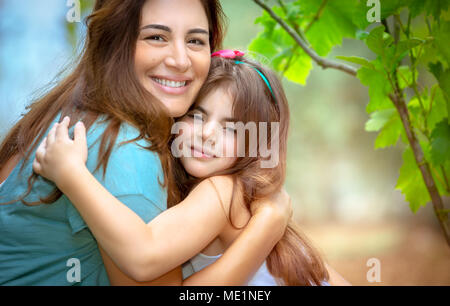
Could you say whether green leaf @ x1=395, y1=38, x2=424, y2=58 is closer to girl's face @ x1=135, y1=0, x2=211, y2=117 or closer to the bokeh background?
girl's face @ x1=135, y1=0, x2=211, y2=117

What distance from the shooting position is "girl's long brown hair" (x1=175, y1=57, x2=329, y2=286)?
1009 millimetres

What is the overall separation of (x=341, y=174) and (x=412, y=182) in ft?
6.13

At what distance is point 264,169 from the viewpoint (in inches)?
41.4

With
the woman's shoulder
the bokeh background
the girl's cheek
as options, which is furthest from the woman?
the bokeh background

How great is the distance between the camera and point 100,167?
764 mm

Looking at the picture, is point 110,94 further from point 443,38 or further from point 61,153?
point 443,38

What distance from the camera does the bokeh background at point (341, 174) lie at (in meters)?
1.91

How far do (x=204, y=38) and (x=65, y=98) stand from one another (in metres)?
0.32

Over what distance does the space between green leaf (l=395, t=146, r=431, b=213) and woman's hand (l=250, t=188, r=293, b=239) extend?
294mm

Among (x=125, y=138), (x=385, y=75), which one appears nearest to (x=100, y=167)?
(x=125, y=138)

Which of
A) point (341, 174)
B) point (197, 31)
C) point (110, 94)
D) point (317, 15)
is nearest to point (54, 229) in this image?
point (110, 94)

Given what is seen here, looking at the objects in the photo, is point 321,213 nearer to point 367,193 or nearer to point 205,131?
point 367,193

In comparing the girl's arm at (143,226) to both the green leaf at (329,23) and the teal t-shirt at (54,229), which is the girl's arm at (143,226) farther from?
the green leaf at (329,23)
